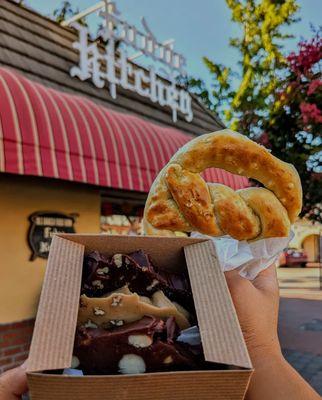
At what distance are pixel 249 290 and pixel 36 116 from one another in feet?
11.6

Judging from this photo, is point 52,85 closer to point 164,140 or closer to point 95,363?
point 164,140

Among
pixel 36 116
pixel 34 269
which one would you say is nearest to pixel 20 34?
pixel 36 116

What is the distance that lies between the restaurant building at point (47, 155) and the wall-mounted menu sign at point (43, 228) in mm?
12

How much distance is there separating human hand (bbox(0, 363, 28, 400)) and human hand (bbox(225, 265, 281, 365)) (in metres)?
0.58

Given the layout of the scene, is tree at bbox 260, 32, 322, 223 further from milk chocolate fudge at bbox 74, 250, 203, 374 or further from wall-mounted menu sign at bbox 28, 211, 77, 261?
milk chocolate fudge at bbox 74, 250, 203, 374

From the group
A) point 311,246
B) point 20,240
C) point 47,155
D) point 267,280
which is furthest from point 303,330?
point 311,246

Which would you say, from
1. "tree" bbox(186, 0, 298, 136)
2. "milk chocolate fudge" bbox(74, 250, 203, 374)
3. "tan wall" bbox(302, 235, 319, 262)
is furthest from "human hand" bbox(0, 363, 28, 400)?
"tan wall" bbox(302, 235, 319, 262)

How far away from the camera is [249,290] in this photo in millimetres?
1222

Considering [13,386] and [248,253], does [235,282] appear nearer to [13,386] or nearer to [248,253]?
[248,253]

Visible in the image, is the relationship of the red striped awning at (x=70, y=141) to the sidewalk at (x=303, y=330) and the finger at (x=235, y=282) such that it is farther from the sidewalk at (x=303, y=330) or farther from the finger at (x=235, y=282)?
the sidewalk at (x=303, y=330)

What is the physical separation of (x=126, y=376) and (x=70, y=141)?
156 inches

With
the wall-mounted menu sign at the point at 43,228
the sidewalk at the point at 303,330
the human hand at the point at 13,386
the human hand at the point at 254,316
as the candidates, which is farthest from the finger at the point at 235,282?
the sidewalk at the point at 303,330

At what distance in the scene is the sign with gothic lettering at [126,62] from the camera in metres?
6.55

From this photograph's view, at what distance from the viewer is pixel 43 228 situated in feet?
17.1
